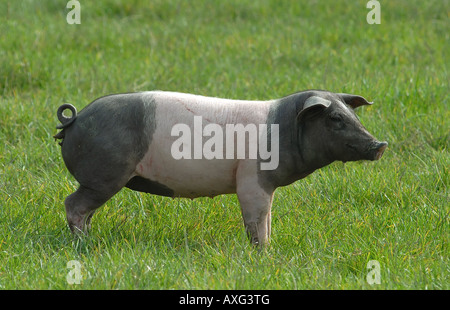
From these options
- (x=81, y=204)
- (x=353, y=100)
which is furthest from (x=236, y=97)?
(x=81, y=204)

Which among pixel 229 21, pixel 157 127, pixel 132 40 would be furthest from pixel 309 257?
pixel 229 21

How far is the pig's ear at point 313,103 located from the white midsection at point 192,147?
231 millimetres

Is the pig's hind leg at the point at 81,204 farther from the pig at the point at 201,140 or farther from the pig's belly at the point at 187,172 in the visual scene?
the pig's belly at the point at 187,172

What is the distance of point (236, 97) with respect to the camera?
284 inches

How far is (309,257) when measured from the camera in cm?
441

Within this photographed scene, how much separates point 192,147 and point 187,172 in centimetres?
14

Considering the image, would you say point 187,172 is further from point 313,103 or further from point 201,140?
point 313,103

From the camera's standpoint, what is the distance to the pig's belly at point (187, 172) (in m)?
4.38

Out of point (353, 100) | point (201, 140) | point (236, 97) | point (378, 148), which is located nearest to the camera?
point (378, 148)

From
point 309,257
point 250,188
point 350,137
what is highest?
point 350,137

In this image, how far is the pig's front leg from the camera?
436 cm

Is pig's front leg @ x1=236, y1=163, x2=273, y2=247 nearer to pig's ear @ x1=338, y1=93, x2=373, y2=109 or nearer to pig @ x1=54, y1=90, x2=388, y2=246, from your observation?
pig @ x1=54, y1=90, x2=388, y2=246
